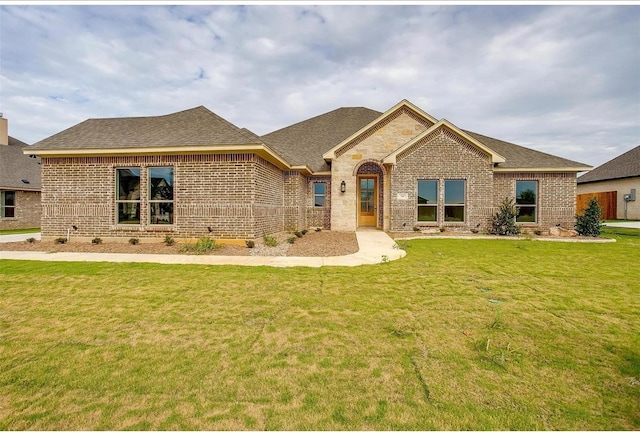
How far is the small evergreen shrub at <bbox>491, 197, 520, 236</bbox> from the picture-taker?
46.8ft

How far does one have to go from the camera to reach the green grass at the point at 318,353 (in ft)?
7.54

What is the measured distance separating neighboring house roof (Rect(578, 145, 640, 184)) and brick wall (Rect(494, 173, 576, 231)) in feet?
63.0

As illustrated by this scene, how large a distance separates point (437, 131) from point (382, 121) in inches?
117

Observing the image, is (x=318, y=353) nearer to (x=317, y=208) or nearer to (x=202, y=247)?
(x=202, y=247)

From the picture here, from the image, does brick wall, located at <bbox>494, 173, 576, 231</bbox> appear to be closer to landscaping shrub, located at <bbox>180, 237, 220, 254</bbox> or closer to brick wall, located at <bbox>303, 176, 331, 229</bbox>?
brick wall, located at <bbox>303, 176, 331, 229</bbox>

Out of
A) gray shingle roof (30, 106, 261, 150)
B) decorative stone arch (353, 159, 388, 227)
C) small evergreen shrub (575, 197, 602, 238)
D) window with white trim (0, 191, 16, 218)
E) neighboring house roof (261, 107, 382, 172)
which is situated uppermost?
neighboring house roof (261, 107, 382, 172)

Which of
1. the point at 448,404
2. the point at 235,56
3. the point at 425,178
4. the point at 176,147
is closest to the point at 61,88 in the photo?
the point at 235,56

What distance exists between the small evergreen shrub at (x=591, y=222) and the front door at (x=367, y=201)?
9.64m

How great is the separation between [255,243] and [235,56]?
958cm

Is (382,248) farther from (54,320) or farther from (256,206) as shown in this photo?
(54,320)

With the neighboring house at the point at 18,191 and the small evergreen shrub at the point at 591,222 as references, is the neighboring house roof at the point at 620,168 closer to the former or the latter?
the small evergreen shrub at the point at 591,222

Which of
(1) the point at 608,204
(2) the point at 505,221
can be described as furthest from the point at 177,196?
(1) the point at 608,204

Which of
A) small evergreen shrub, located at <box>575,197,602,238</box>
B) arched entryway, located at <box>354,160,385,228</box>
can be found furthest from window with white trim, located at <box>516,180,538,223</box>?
arched entryway, located at <box>354,160,385,228</box>

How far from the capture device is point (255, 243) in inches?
436
